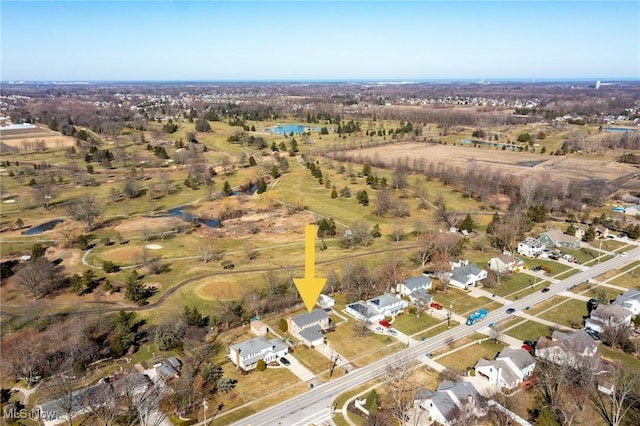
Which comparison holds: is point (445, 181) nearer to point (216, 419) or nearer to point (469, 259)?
point (469, 259)

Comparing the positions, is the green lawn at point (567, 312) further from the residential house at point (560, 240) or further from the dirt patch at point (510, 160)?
the dirt patch at point (510, 160)

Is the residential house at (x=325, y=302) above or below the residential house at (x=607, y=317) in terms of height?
below

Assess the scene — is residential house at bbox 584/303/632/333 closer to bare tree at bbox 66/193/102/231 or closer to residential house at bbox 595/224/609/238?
residential house at bbox 595/224/609/238

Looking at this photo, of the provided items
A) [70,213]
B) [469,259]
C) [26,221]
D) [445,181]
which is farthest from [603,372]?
[26,221]

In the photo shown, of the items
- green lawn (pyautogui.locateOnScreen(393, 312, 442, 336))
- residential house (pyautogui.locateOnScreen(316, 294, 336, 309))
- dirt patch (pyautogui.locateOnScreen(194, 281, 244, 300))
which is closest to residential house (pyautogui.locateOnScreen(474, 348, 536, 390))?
green lawn (pyautogui.locateOnScreen(393, 312, 442, 336))

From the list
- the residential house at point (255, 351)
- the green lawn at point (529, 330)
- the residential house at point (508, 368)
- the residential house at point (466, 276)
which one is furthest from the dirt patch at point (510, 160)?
the residential house at point (255, 351)

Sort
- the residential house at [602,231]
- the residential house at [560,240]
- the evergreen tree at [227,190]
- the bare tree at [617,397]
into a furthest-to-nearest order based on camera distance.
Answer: the evergreen tree at [227,190] → the residential house at [602,231] → the residential house at [560,240] → the bare tree at [617,397]

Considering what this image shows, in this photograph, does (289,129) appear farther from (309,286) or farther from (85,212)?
(309,286)
